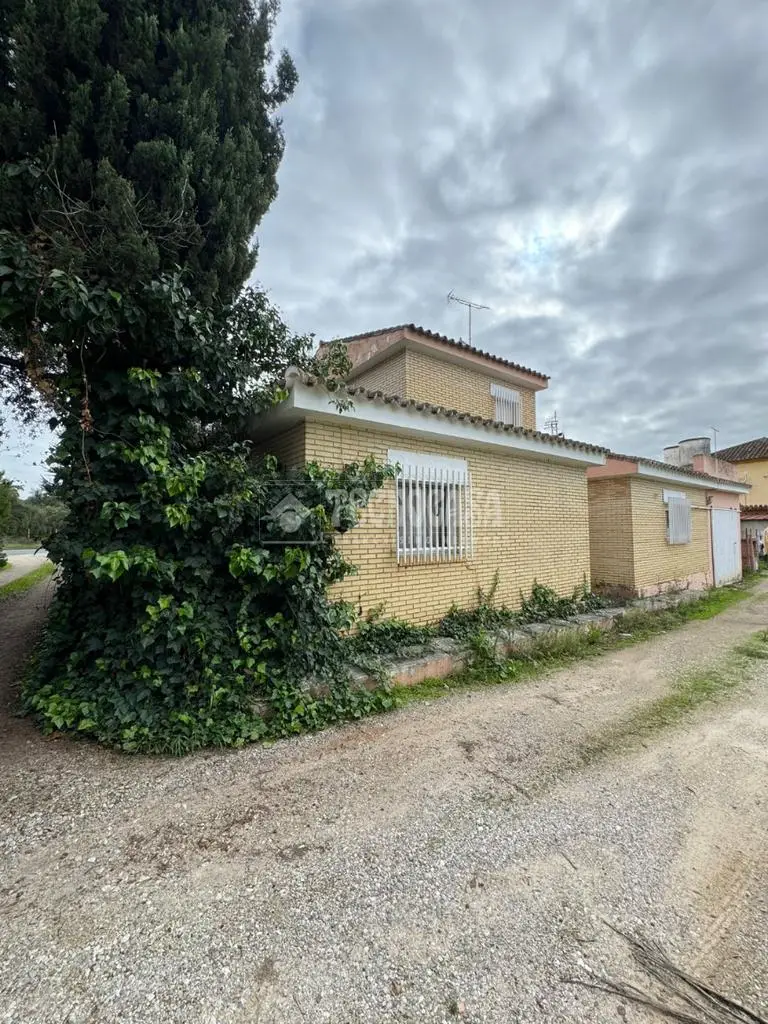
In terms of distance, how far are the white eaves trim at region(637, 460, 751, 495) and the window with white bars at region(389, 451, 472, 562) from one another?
18.9ft

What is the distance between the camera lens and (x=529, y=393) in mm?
12578

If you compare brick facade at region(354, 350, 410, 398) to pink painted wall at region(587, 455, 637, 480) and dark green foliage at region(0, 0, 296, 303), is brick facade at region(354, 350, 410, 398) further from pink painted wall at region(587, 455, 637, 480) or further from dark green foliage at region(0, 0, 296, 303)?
dark green foliage at region(0, 0, 296, 303)

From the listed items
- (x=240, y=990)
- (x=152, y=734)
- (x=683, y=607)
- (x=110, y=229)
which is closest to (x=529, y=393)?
(x=683, y=607)

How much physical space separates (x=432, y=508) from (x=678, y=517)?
903cm

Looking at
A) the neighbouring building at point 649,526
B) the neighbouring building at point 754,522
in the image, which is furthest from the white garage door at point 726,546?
the neighbouring building at point 754,522

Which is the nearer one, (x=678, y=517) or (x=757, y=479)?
(x=678, y=517)

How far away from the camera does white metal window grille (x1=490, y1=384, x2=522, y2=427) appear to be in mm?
11742

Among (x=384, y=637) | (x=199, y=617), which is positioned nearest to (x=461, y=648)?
(x=384, y=637)

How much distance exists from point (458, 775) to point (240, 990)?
78.7 inches

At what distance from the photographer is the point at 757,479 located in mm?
29969

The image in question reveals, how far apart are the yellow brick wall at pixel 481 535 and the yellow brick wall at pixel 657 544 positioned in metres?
1.99

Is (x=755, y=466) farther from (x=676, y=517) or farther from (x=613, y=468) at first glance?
(x=613, y=468)

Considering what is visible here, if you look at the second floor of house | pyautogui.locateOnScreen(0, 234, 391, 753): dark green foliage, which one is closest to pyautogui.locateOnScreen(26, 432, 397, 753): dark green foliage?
pyautogui.locateOnScreen(0, 234, 391, 753): dark green foliage

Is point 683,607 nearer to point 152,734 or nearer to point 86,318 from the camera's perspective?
point 152,734
